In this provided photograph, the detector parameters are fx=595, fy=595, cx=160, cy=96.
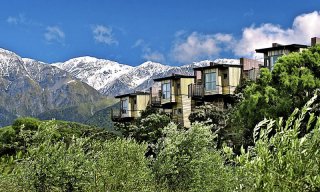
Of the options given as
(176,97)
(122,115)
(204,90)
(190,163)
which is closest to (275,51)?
Result: (204,90)

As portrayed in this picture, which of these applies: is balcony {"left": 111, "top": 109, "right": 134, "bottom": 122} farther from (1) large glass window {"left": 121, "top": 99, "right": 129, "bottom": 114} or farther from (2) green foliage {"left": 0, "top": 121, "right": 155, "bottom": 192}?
(2) green foliage {"left": 0, "top": 121, "right": 155, "bottom": 192}

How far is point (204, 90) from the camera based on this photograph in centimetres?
5916

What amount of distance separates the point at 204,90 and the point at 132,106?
1611 cm

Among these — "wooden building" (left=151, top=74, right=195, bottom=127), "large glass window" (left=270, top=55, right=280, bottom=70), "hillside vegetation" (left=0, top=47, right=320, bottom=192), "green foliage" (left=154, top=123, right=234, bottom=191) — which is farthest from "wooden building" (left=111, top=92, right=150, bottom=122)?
"green foliage" (left=154, top=123, right=234, bottom=191)

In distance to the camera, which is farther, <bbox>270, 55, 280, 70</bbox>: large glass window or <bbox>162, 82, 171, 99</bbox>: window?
<bbox>162, 82, 171, 99</bbox>: window

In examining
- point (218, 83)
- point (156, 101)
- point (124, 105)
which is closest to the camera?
point (218, 83)

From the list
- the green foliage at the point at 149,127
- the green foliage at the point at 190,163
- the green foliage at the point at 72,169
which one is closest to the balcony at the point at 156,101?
the green foliage at the point at 149,127

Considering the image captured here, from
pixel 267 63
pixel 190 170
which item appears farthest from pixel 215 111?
pixel 190 170

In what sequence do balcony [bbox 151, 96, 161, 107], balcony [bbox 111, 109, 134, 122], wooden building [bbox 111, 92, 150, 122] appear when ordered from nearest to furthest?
balcony [bbox 151, 96, 161, 107], wooden building [bbox 111, 92, 150, 122], balcony [bbox 111, 109, 134, 122]

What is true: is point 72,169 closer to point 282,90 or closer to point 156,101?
point 282,90

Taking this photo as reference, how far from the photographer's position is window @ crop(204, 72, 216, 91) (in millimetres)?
58312

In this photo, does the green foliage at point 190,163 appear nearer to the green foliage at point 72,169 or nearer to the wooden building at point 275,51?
the green foliage at point 72,169

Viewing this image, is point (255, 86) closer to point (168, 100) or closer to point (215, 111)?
point (215, 111)

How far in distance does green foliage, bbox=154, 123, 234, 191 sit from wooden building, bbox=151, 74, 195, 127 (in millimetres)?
36069
